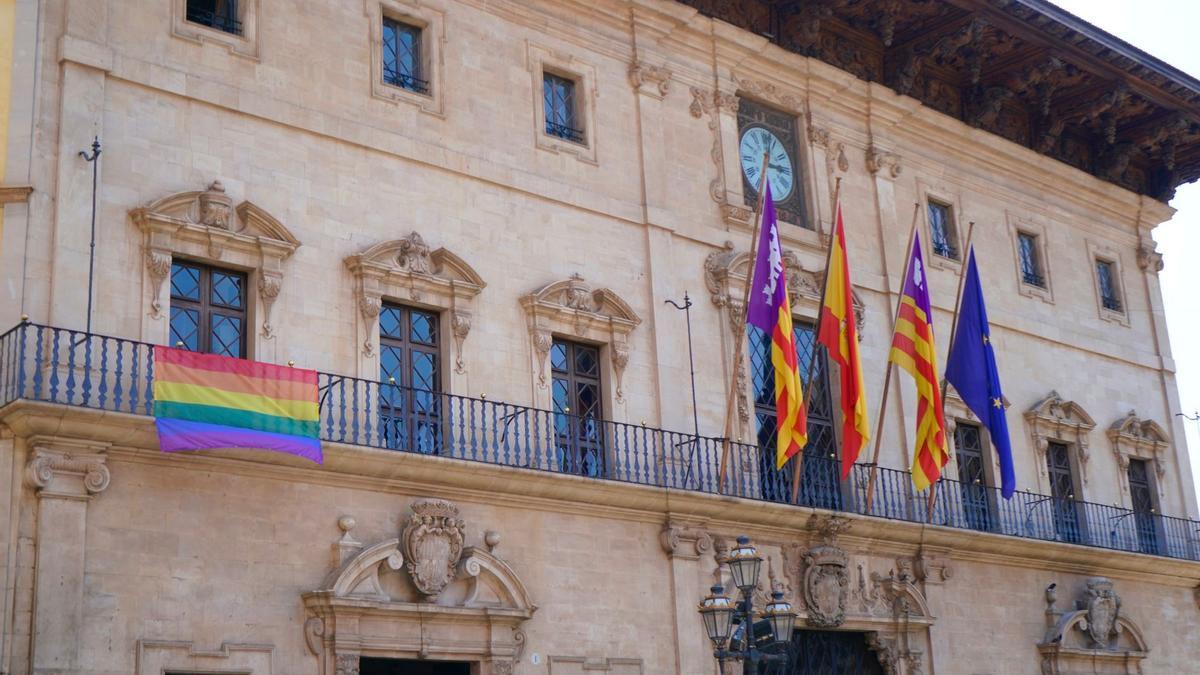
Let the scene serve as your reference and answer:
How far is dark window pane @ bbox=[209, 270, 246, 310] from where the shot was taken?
15.6m

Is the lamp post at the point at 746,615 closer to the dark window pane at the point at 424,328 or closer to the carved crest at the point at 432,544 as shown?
the carved crest at the point at 432,544

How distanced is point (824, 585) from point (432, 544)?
224 inches

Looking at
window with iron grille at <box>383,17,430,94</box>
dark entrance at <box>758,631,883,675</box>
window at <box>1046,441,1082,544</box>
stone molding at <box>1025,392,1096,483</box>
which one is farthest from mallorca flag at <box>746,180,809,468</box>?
stone molding at <box>1025,392,1096,483</box>

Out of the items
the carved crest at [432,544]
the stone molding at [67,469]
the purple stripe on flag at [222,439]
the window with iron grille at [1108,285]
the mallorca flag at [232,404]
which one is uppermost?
the window with iron grille at [1108,285]

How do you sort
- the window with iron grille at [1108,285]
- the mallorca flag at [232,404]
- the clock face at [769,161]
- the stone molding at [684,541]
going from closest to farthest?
the mallorca flag at [232,404], the stone molding at [684,541], the clock face at [769,161], the window with iron grille at [1108,285]

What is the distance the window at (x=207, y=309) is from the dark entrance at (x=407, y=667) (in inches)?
128

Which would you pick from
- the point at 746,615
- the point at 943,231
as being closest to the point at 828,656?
the point at 746,615

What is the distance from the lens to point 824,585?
63.9ft

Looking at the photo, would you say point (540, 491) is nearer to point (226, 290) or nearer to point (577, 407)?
point (577, 407)

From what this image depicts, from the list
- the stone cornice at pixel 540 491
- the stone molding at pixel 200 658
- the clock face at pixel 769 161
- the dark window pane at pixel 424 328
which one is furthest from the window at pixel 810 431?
the stone molding at pixel 200 658

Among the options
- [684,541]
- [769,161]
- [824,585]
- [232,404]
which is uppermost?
[769,161]

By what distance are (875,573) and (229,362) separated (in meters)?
9.47

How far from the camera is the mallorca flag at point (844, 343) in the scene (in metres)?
18.9

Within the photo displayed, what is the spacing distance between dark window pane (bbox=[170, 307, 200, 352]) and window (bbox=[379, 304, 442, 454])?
1881mm
